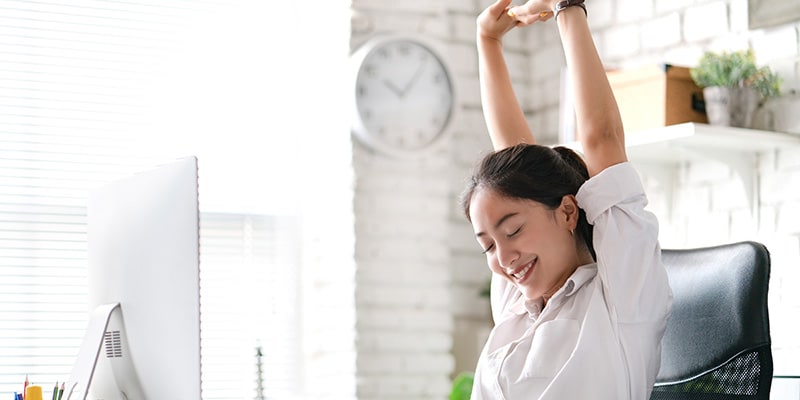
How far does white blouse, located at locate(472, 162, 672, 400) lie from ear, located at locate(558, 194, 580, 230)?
0.02 metres

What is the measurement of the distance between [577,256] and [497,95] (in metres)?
0.41

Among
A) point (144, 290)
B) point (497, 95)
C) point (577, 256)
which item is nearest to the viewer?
point (577, 256)

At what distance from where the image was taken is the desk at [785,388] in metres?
1.70

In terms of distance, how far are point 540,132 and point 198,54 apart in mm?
1172

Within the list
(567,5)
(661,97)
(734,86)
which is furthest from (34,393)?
(734,86)

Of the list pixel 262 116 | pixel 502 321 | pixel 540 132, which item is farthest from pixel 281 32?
pixel 502 321

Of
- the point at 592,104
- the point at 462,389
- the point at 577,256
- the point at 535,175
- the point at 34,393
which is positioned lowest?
the point at 462,389

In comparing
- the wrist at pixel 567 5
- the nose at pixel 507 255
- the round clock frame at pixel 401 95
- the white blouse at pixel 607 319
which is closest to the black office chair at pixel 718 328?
the white blouse at pixel 607 319

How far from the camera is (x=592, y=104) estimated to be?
1.64 m

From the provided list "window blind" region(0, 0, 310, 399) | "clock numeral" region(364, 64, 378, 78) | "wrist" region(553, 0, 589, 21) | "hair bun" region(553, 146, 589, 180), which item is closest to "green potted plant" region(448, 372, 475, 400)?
"window blind" region(0, 0, 310, 399)

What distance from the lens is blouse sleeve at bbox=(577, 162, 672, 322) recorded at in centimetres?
158

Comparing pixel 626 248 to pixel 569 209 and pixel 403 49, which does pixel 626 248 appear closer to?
pixel 569 209

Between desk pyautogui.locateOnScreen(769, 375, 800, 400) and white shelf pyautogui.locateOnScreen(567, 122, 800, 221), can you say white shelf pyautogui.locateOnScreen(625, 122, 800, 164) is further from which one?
desk pyautogui.locateOnScreen(769, 375, 800, 400)

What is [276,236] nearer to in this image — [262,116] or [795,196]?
[262,116]
